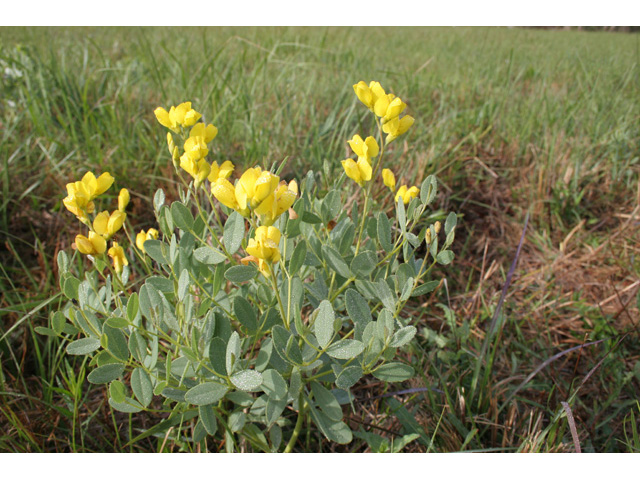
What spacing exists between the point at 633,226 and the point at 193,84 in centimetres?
A: 198

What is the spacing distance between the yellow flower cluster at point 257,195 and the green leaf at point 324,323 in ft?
0.48

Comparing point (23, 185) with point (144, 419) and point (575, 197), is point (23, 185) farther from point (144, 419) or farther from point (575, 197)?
point (575, 197)

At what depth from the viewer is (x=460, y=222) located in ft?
5.90

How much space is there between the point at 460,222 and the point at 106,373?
4.56ft

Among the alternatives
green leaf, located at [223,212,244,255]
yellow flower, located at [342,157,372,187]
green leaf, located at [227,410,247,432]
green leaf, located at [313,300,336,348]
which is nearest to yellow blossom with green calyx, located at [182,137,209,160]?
green leaf, located at [223,212,244,255]

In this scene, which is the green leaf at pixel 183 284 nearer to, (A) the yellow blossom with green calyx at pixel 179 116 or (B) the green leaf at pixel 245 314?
(B) the green leaf at pixel 245 314

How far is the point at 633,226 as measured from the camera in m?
1.66

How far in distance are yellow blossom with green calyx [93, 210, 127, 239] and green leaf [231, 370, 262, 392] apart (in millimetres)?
354

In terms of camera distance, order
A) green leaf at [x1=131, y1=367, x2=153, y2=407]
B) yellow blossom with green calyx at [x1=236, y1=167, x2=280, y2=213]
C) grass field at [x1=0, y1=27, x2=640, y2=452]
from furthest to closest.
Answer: grass field at [x1=0, y1=27, x2=640, y2=452]
green leaf at [x1=131, y1=367, x2=153, y2=407]
yellow blossom with green calyx at [x1=236, y1=167, x2=280, y2=213]

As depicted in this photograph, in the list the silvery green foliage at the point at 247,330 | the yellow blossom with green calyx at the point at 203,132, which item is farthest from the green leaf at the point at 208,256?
the yellow blossom with green calyx at the point at 203,132

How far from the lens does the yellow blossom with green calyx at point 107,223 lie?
826 mm

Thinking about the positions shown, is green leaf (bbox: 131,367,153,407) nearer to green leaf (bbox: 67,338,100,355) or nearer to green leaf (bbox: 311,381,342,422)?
green leaf (bbox: 67,338,100,355)

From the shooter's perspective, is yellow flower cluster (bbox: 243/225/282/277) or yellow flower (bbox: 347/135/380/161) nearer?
yellow flower cluster (bbox: 243/225/282/277)

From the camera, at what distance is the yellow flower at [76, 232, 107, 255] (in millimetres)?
781
